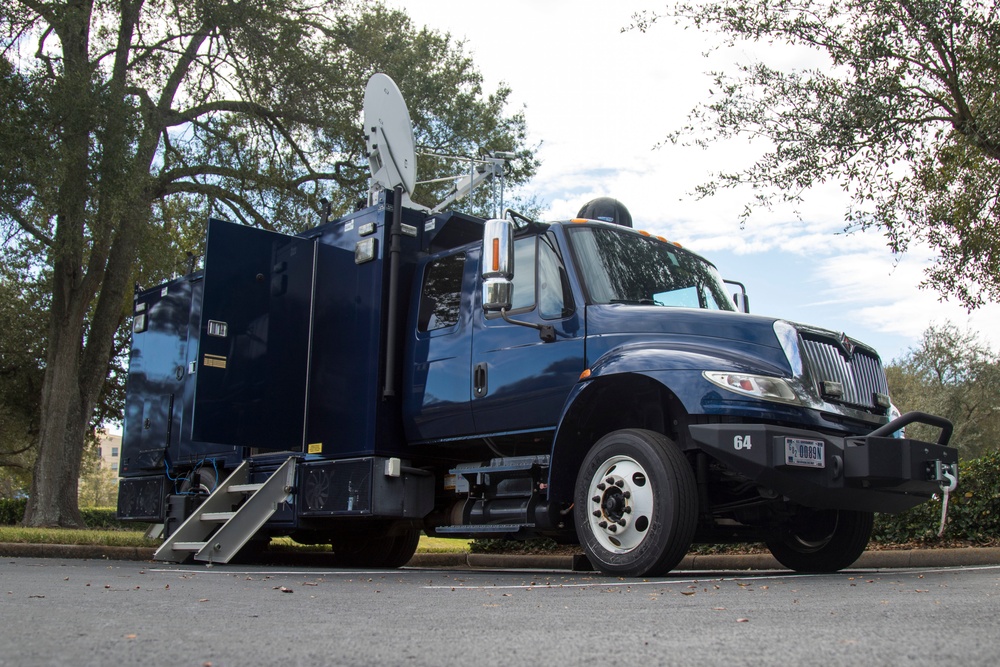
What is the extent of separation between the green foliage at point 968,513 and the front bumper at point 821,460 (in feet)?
13.4

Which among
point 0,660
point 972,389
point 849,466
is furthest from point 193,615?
point 972,389

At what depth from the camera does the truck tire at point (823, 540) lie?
745cm

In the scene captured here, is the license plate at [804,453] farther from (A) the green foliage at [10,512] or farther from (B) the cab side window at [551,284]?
(A) the green foliage at [10,512]

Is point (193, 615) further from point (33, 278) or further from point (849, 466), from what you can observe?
point (33, 278)

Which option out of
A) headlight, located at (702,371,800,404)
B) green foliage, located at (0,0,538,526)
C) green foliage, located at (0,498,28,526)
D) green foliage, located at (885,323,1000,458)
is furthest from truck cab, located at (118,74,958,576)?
green foliage, located at (885,323,1000,458)

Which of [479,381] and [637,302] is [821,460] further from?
[479,381]

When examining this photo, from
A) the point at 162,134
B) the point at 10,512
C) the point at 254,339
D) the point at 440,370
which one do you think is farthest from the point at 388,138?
the point at 10,512

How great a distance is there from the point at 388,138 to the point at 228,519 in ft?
13.0

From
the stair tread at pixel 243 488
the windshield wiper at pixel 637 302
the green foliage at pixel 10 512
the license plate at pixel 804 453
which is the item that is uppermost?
the windshield wiper at pixel 637 302

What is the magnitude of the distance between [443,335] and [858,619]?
5.02m

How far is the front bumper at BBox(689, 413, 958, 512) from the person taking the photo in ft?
19.9

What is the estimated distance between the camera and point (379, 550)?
→ 1053cm

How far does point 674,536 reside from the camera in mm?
6125

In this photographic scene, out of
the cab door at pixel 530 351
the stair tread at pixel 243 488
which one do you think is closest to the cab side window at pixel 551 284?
the cab door at pixel 530 351
